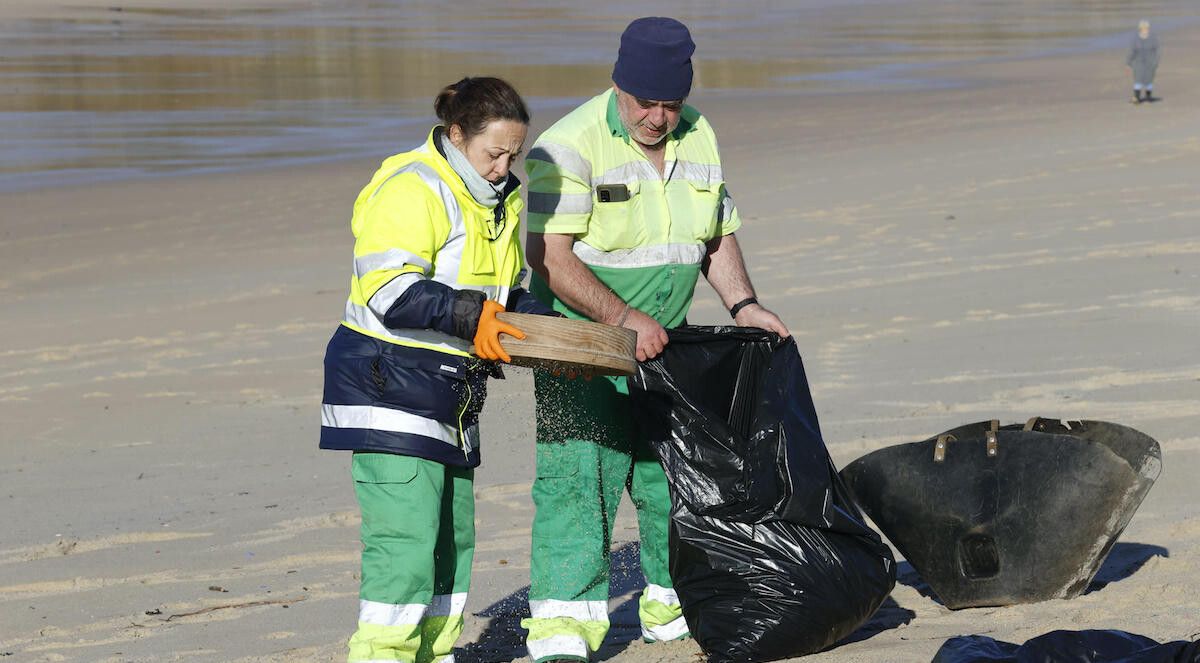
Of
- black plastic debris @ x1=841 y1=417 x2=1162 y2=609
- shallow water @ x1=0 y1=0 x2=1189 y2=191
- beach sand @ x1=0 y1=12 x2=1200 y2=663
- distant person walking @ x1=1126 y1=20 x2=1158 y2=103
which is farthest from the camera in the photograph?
distant person walking @ x1=1126 y1=20 x2=1158 y2=103

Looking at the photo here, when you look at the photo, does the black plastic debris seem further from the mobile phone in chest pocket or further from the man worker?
the mobile phone in chest pocket

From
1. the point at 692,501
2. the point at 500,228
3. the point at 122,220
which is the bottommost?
the point at 122,220

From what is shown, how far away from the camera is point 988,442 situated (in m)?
4.25

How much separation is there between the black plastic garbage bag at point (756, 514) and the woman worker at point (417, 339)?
2.16ft

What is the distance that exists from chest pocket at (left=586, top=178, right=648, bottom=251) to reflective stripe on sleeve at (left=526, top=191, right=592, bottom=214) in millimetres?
46

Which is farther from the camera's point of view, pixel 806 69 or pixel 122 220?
pixel 806 69

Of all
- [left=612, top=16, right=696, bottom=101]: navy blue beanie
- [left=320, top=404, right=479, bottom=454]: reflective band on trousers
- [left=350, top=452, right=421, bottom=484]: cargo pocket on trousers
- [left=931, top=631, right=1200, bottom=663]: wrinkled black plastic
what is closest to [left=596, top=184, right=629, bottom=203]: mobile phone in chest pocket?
[left=612, top=16, right=696, bottom=101]: navy blue beanie

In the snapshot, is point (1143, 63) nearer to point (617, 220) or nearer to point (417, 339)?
point (617, 220)

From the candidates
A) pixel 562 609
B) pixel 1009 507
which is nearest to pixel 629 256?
pixel 562 609

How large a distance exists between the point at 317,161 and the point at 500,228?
526 inches

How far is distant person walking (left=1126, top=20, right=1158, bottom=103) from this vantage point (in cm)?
1867

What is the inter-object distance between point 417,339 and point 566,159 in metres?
0.68

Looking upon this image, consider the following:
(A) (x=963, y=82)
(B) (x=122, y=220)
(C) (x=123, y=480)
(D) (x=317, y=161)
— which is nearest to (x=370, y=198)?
(C) (x=123, y=480)

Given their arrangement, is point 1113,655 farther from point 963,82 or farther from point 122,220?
point 963,82
